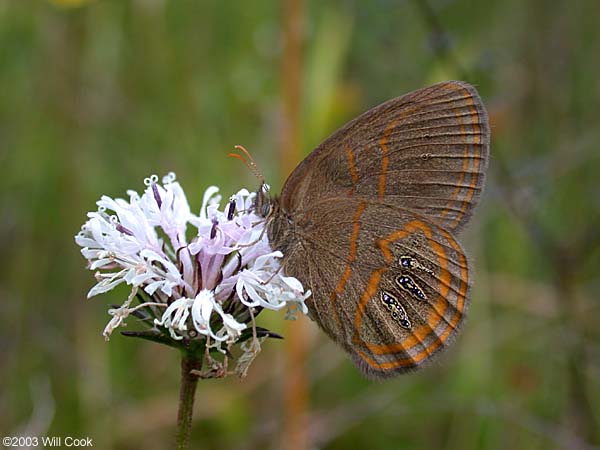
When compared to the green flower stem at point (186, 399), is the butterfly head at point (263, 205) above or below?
above

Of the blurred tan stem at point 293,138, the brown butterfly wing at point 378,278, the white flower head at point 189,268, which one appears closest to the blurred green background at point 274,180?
the blurred tan stem at point 293,138

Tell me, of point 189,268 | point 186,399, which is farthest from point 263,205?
point 186,399

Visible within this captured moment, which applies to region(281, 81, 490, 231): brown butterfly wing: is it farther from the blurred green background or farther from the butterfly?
the blurred green background

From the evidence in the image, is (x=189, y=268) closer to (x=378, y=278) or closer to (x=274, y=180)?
(x=378, y=278)

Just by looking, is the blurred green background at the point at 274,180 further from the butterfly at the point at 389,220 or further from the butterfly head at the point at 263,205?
the butterfly head at the point at 263,205

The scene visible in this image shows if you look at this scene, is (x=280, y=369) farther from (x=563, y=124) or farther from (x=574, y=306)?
(x=563, y=124)

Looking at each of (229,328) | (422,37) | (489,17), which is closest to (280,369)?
(229,328)
